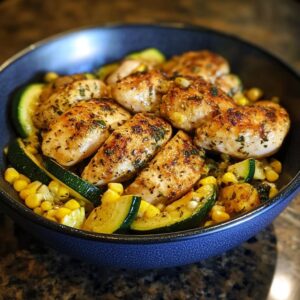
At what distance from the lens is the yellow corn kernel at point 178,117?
218 centimetres

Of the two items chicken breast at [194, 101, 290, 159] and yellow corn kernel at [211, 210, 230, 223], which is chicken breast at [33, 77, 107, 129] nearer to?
chicken breast at [194, 101, 290, 159]

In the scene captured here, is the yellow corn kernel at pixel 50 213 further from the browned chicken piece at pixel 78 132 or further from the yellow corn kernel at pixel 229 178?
the yellow corn kernel at pixel 229 178

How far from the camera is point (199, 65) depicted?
8.81 feet

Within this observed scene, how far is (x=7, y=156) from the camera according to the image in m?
2.31

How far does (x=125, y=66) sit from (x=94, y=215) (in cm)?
103

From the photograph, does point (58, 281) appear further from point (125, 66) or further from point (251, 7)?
point (251, 7)

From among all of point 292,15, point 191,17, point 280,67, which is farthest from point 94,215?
point 292,15

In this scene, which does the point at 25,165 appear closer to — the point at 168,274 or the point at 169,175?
the point at 169,175

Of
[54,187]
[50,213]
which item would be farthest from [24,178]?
[50,213]

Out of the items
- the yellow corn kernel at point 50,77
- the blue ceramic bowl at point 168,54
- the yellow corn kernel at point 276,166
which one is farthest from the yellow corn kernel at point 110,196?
the yellow corn kernel at point 50,77

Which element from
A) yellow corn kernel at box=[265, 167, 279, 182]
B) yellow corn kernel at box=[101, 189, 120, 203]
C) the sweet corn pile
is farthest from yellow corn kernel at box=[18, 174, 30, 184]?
yellow corn kernel at box=[265, 167, 279, 182]

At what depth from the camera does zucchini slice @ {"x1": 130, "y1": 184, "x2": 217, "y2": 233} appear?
183 centimetres

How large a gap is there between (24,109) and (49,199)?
2.00 feet

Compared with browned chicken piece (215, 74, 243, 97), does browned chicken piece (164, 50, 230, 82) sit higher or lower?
higher
